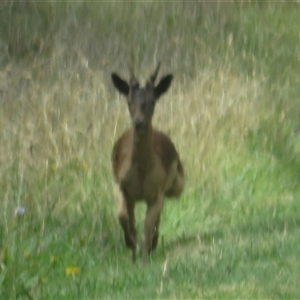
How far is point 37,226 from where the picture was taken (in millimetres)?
8719

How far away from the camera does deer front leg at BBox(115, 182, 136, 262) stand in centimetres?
879

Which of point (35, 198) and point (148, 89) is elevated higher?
point (148, 89)

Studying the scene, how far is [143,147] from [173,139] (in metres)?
3.15

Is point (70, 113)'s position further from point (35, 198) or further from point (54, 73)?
point (35, 198)

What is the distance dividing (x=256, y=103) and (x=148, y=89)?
4.46 m

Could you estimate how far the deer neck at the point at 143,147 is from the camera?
8727mm

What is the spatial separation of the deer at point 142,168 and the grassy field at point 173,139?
0.25m

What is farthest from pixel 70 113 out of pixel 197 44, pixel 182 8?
pixel 182 8

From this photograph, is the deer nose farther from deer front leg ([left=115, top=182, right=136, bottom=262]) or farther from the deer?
deer front leg ([left=115, top=182, right=136, bottom=262])

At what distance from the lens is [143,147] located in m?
8.78

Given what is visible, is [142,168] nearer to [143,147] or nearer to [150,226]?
[143,147]

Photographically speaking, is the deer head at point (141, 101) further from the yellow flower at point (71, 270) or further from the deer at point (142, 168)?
the yellow flower at point (71, 270)

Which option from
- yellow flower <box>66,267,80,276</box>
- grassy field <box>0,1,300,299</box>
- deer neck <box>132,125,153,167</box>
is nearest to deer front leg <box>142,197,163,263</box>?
grassy field <box>0,1,300,299</box>

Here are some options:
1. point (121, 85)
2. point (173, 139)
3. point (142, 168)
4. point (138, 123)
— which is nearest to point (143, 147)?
point (142, 168)
